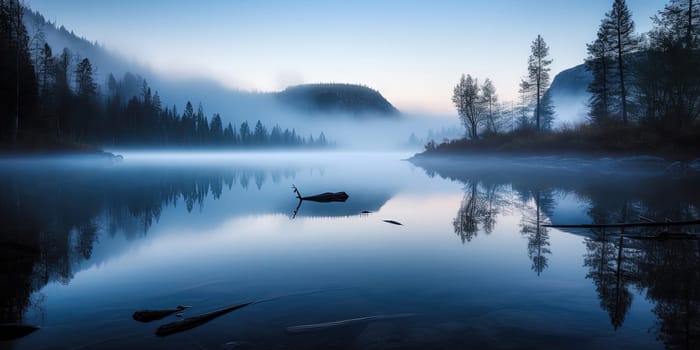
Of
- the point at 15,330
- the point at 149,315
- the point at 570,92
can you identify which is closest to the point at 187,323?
the point at 149,315

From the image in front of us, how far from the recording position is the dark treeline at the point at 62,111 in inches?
1988

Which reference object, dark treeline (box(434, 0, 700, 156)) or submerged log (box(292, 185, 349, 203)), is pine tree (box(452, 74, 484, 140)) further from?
submerged log (box(292, 185, 349, 203))

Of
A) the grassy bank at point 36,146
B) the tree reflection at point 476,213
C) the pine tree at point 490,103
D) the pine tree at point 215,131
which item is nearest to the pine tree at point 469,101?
the pine tree at point 490,103

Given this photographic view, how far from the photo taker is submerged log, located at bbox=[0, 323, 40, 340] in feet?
18.4

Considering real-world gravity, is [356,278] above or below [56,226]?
below

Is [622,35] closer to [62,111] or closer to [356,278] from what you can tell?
[356,278]

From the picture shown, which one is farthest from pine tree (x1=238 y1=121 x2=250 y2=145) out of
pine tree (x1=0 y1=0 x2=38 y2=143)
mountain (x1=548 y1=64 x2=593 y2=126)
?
mountain (x1=548 y1=64 x2=593 y2=126)

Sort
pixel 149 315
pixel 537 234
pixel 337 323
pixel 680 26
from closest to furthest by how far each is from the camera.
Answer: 1. pixel 337 323
2. pixel 149 315
3. pixel 537 234
4. pixel 680 26

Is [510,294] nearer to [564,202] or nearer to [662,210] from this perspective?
[662,210]

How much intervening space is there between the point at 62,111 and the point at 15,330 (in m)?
87.3

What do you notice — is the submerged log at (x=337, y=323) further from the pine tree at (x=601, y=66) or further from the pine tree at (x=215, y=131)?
the pine tree at (x=215, y=131)

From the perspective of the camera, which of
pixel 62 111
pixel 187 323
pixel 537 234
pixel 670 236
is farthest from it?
pixel 62 111

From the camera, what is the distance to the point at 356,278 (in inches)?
344

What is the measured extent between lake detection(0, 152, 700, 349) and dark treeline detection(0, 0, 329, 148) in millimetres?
45804
